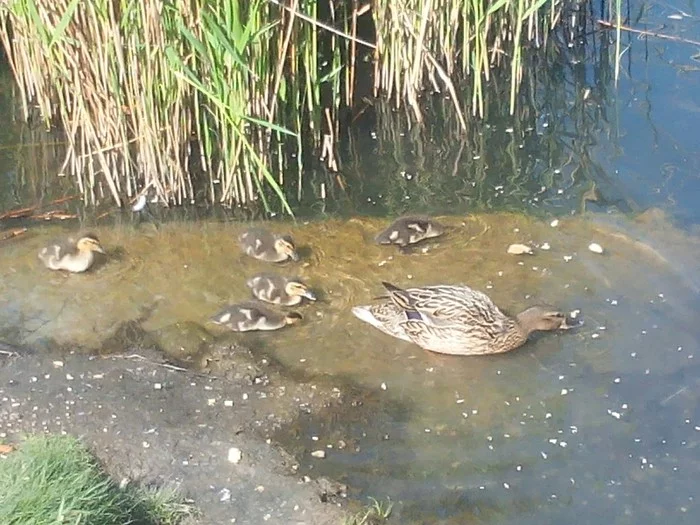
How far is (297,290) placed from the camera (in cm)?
506

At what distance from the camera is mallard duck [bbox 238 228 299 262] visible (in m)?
5.38

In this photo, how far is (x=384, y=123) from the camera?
6820mm

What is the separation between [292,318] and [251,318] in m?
0.20

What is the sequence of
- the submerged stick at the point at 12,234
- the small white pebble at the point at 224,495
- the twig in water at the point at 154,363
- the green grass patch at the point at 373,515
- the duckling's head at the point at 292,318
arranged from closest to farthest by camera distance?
the green grass patch at the point at 373,515 < the small white pebble at the point at 224,495 < the twig in water at the point at 154,363 < the duckling's head at the point at 292,318 < the submerged stick at the point at 12,234

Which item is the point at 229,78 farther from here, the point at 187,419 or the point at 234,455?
the point at 234,455

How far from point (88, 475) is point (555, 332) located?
216 cm

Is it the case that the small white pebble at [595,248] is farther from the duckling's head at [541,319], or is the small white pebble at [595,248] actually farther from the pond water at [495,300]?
the duckling's head at [541,319]

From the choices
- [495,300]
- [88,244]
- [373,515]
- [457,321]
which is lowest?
[373,515]

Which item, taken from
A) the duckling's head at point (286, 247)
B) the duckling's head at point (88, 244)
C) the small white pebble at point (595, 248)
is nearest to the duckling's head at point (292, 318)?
the duckling's head at point (286, 247)

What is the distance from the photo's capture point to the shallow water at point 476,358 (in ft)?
13.4

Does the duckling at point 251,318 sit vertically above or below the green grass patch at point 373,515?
above

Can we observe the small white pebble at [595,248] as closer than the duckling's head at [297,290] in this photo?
No

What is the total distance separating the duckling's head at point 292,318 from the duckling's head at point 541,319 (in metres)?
1.00

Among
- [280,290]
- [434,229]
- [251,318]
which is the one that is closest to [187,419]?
[251,318]
